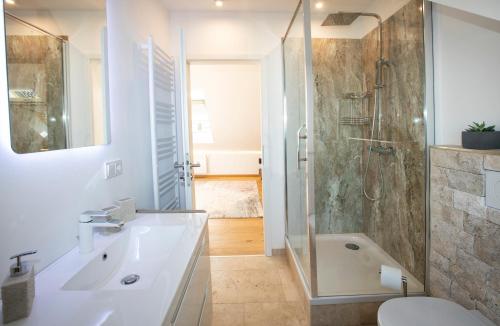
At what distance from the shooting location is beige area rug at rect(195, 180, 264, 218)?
185 inches

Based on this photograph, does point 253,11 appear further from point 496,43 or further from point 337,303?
point 337,303

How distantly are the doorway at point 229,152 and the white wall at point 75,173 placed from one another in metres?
1.25

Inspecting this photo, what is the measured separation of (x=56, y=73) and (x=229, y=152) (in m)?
6.69

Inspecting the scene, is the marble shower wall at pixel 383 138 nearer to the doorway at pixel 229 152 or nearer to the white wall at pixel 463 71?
the white wall at pixel 463 71

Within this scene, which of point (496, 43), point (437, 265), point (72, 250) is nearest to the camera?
point (72, 250)

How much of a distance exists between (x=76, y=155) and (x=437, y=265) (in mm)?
2249

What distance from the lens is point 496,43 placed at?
1651mm

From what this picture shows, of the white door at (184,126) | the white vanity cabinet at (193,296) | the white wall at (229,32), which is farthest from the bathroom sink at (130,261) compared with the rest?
the white wall at (229,32)

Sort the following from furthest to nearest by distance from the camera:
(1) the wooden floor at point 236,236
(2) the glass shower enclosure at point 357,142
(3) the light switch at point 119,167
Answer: (1) the wooden floor at point 236,236, (2) the glass shower enclosure at point 357,142, (3) the light switch at point 119,167

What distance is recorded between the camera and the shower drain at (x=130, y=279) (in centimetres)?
127

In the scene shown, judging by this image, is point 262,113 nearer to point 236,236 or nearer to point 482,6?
point 236,236

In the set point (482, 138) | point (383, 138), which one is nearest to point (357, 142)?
point (383, 138)

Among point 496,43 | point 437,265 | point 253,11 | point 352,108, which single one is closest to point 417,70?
point 496,43

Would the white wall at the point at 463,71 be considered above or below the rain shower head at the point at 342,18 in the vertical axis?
below
